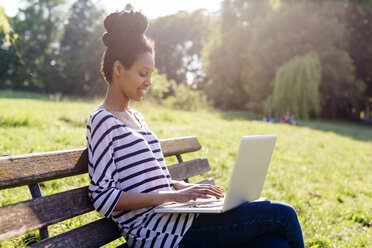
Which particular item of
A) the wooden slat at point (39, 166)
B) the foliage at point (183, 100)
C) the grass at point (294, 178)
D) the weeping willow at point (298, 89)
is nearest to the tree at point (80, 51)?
the foliage at point (183, 100)

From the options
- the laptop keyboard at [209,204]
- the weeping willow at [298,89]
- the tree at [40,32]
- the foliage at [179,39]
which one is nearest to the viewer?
the laptop keyboard at [209,204]

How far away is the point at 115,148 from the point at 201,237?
2.06 ft

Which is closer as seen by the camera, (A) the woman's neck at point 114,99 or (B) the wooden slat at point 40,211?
(B) the wooden slat at point 40,211

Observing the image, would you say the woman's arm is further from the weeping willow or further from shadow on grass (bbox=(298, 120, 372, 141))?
the weeping willow

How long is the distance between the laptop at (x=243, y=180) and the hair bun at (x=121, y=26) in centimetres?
85

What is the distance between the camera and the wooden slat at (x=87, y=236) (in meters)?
1.64

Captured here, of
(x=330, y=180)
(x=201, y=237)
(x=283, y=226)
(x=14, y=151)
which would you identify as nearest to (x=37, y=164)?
(x=201, y=237)

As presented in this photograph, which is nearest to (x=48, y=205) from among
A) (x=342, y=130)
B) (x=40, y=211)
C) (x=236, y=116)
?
(x=40, y=211)

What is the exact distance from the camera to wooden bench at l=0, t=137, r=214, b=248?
150 centimetres

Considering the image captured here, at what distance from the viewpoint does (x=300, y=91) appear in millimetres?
20703

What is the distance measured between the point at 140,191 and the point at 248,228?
1.92ft

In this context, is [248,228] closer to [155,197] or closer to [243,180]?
[243,180]

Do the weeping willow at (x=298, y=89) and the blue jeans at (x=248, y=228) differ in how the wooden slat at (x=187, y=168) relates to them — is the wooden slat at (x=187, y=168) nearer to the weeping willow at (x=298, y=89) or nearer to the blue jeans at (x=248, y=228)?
the blue jeans at (x=248, y=228)

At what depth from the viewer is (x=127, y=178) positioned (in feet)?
6.18
